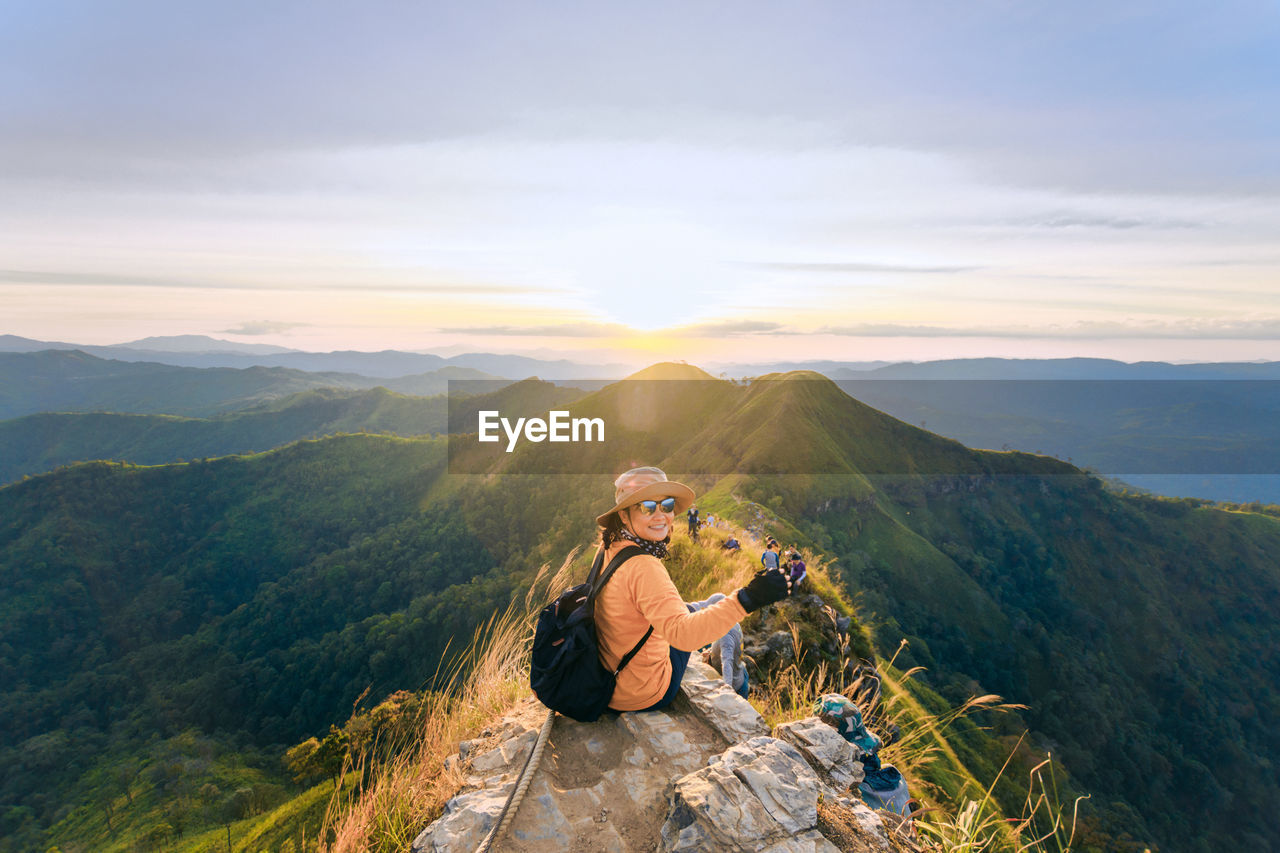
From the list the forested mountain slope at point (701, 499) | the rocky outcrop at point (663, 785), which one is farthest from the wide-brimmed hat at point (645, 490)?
the forested mountain slope at point (701, 499)

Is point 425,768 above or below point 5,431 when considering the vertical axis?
above

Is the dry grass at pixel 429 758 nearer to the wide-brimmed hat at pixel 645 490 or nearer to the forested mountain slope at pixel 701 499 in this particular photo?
the wide-brimmed hat at pixel 645 490

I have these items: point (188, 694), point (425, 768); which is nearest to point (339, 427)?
point (188, 694)

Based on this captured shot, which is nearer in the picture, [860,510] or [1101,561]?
[860,510]

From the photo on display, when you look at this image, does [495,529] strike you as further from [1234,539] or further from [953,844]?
[1234,539]

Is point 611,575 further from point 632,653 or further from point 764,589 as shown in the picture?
point 764,589

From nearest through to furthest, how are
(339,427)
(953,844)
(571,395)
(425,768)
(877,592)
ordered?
(953,844) → (425,768) → (877,592) → (571,395) → (339,427)
